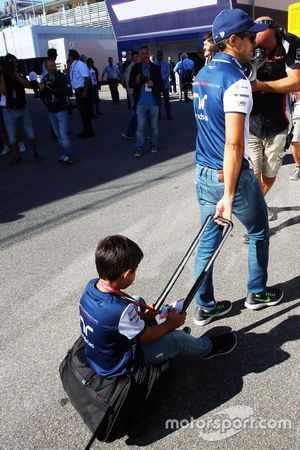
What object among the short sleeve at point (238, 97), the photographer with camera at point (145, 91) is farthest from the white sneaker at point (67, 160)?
the short sleeve at point (238, 97)

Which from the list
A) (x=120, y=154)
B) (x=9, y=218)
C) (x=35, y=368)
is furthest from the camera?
(x=120, y=154)

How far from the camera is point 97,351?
2031mm

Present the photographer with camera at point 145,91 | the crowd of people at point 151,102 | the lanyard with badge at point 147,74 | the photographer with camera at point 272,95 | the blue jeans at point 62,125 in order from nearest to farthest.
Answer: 1. the photographer with camera at point 272,95
2. the crowd of people at point 151,102
3. the blue jeans at point 62,125
4. the lanyard with badge at point 147,74
5. the photographer with camera at point 145,91

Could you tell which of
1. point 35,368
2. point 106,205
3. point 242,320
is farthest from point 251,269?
point 106,205

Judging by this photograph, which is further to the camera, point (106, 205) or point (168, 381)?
point (106, 205)

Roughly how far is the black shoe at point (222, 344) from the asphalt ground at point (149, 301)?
6cm

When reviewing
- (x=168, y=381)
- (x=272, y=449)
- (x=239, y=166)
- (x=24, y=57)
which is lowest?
(x=272, y=449)

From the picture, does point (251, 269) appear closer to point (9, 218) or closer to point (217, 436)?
point (217, 436)

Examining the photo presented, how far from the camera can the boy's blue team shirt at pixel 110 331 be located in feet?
6.39

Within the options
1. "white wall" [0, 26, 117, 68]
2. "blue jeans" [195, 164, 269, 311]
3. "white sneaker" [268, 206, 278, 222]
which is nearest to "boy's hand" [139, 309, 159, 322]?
"blue jeans" [195, 164, 269, 311]

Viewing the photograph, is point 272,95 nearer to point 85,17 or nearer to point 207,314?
point 207,314

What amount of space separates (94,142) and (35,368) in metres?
7.37

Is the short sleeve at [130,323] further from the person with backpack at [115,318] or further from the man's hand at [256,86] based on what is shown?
the man's hand at [256,86]

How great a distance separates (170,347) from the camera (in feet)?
7.48
